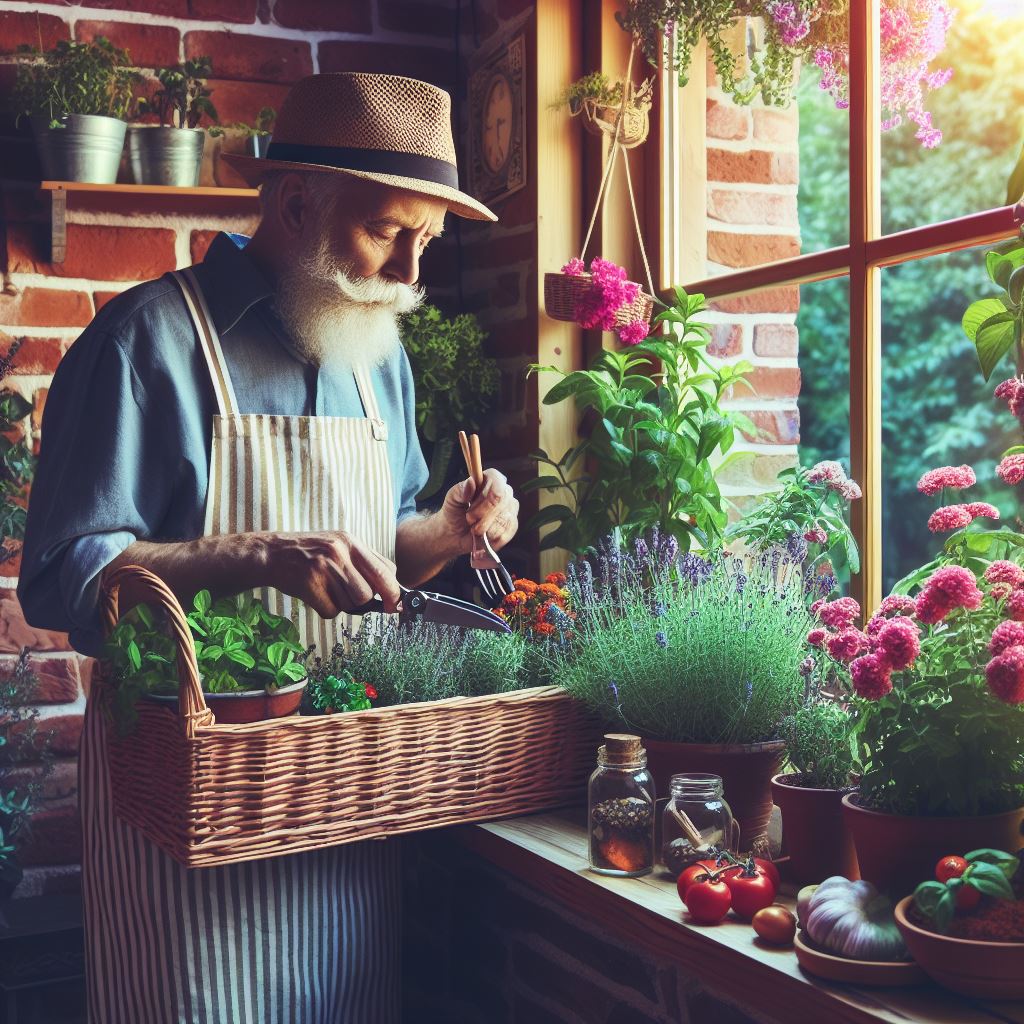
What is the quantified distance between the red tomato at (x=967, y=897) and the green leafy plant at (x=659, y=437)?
1.04m

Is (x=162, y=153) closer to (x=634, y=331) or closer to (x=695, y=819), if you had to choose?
(x=634, y=331)

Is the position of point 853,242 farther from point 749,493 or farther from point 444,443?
point 444,443

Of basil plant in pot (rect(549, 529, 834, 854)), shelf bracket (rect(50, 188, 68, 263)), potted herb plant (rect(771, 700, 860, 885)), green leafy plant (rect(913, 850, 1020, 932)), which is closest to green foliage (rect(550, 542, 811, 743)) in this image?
basil plant in pot (rect(549, 529, 834, 854))

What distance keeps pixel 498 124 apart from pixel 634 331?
597mm

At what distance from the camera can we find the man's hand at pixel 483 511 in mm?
1811

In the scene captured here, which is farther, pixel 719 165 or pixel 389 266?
pixel 719 165

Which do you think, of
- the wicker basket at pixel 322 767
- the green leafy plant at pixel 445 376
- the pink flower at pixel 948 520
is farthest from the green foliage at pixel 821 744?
the green leafy plant at pixel 445 376

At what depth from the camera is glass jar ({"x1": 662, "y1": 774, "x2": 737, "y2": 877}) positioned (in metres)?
1.36

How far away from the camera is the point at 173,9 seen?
7.89 ft

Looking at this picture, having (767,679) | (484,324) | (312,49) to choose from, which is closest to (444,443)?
(484,324)

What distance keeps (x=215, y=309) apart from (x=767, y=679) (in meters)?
0.90

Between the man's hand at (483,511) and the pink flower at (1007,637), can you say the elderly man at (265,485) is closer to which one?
the man's hand at (483,511)

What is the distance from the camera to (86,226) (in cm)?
237

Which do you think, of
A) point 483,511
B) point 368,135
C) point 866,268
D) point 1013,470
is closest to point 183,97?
point 368,135
